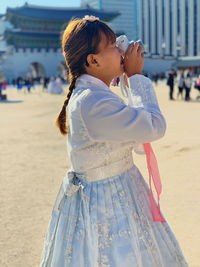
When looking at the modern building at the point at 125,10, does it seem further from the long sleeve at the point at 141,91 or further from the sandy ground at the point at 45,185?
the long sleeve at the point at 141,91

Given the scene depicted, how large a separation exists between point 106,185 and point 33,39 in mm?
43272

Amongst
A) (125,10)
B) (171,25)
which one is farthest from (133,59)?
(125,10)

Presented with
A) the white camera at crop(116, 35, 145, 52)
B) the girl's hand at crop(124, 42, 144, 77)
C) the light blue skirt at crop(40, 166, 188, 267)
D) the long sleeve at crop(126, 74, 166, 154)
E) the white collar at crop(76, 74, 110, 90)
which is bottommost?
the light blue skirt at crop(40, 166, 188, 267)

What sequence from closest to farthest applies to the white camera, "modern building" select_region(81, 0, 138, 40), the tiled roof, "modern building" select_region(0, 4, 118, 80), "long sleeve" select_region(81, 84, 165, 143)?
"long sleeve" select_region(81, 84, 165, 143) → the white camera → "modern building" select_region(0, 4, 118, 80) → the tiled roof → "modern building" select_region(81, 0, 138, 40)

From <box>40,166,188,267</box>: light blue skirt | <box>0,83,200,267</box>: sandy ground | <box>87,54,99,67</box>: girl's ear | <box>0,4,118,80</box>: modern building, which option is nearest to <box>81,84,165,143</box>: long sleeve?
<box>87,54,99,67</box>: girl's ear

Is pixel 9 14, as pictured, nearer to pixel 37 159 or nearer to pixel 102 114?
pixel 37 159

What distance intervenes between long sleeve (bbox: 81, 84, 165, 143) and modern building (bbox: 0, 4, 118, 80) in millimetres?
40751

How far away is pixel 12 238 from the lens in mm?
2789

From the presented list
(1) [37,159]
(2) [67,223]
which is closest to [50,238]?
(2) [67,223]

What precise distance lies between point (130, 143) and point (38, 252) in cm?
151

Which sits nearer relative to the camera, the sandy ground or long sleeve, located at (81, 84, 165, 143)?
long sleeve, located at (81, 84, 165, 143)

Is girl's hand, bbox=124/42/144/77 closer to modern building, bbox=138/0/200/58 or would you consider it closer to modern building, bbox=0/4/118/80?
modern building, bbox=0/4/118/80

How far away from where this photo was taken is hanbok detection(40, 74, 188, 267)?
129 cm

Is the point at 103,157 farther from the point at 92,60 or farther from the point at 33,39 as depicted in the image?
the point at 33,39
